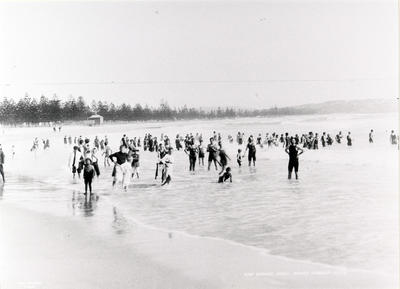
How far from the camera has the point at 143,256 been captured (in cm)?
941

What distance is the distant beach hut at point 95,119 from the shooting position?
24.7 metres

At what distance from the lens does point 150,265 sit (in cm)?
898

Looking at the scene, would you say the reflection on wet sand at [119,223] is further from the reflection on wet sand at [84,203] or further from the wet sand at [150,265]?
the reflection on wet sand at [84,203]

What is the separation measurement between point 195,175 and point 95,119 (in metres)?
6.96

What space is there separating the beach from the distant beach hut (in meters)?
4.96

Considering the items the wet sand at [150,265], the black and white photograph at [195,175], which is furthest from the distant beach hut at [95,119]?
the wet sand at [150,265]

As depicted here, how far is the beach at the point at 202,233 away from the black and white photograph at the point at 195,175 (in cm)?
4

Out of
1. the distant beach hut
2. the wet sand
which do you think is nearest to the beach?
the wet sand

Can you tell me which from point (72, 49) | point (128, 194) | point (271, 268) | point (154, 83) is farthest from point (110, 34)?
point (271, 268)

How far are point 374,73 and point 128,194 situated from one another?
903 cm

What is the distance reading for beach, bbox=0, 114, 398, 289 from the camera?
8.73m

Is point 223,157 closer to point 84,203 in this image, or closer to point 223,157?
point 223,157

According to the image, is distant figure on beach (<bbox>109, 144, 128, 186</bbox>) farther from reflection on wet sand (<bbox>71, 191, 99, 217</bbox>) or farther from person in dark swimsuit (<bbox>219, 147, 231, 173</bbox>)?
person in dark swimsuit (<bbox>219, 147, 231, 173</bbox>)

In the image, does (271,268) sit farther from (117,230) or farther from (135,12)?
(135,12)
